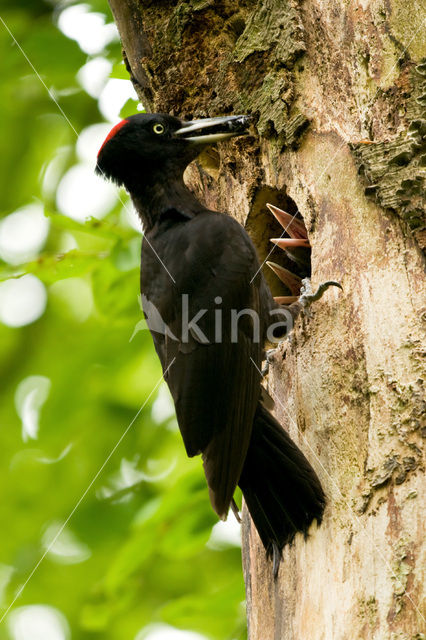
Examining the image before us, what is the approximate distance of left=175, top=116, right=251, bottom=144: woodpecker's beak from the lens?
3295mm

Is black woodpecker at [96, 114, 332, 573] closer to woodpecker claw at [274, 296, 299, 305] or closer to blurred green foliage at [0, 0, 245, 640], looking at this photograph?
woodpecker claw at [274, 296, 299, 305]

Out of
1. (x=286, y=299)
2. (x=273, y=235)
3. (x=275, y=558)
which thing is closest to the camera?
(x=275, y=558)

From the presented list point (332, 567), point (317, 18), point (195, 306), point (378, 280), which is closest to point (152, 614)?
point (195, 306)

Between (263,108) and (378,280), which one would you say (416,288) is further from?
(263,108)

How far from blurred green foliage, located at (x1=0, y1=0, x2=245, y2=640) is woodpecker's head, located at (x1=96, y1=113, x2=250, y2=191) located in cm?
36

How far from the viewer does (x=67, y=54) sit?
4.65 metres

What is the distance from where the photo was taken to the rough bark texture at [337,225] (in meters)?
2.35

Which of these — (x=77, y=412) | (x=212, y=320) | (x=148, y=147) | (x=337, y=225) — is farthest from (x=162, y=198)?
(x=77, y=412)

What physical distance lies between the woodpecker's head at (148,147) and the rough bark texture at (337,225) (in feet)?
0.35

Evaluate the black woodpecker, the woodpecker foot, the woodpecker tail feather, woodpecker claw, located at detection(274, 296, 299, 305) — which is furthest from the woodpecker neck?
the woodpecker foot

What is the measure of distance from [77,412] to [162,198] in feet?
5.41

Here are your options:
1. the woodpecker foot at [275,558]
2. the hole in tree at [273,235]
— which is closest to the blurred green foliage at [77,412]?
the hole in tree at [273,235]

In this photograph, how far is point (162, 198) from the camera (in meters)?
3.76

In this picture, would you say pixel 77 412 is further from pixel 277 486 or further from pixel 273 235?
pixel 277 486
